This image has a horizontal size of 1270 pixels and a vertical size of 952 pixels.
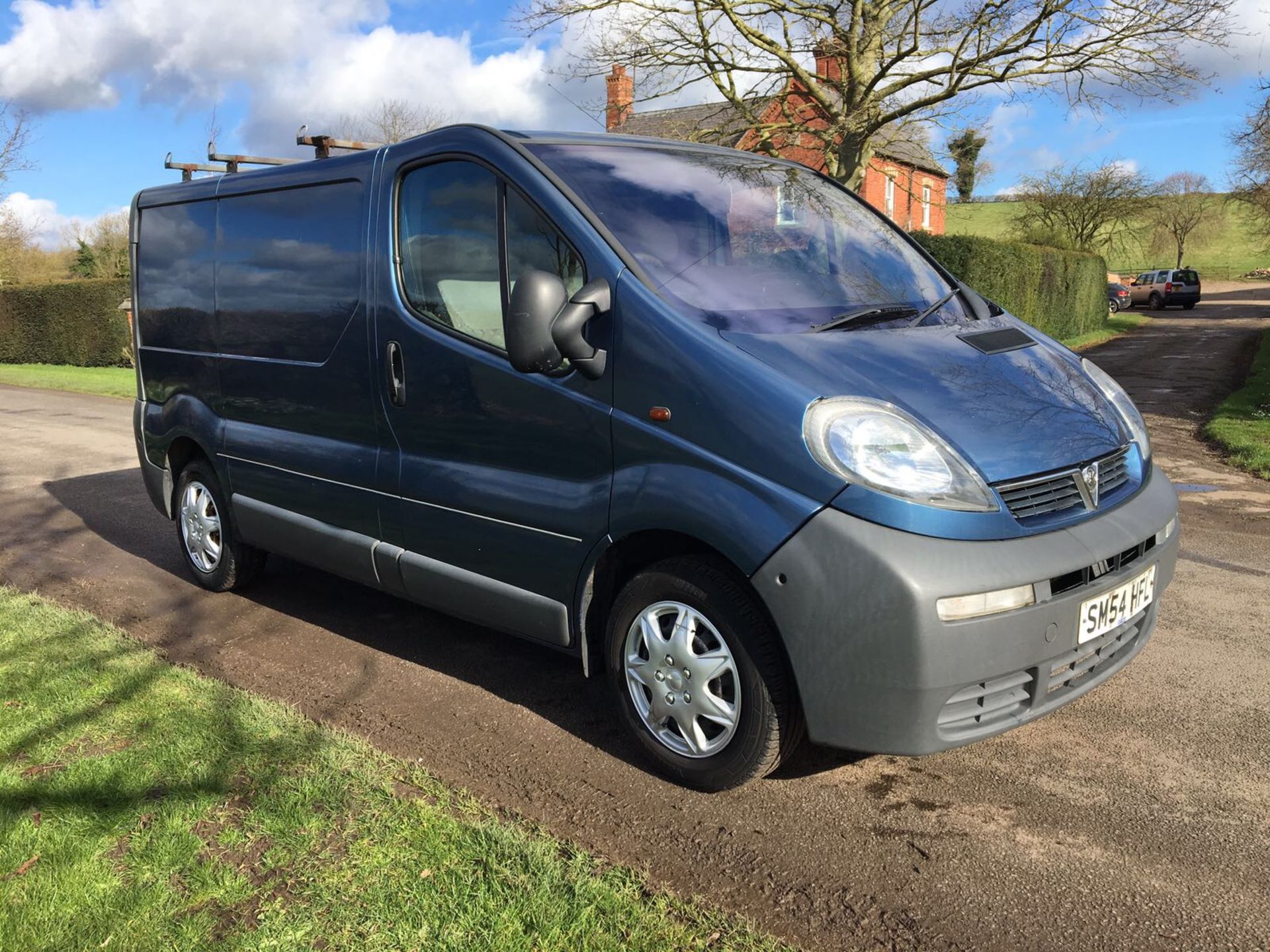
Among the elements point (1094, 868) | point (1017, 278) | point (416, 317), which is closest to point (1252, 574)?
point (1094, 868)

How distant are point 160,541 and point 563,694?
3.98 meters

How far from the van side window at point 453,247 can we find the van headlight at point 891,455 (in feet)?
4.34

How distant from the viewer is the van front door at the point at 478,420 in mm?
3455

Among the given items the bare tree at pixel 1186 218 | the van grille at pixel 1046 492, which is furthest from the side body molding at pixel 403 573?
the bare tree at pixel 1186 218

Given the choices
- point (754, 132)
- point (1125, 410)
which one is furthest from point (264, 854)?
point (754, 132)

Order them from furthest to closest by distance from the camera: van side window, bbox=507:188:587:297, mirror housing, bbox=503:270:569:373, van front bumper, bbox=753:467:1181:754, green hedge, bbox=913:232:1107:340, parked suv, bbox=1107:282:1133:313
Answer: parked suv, bbox=1107:282:1133:313 → green hedge, bbox=913:232:1107:340 → van side window, bbox=507:188:587:297 → mirror housing, bbox=503:270:569:373 → van front bumper, bbox=753:467:1181:754

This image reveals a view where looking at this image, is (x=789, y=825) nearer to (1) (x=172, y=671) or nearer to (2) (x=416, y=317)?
(2) (x=416, y=317)

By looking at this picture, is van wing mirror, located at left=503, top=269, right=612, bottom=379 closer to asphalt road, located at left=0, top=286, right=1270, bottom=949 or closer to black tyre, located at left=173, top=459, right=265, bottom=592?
asphalt road, located at left=0, top=286, right=1270, bottom=949

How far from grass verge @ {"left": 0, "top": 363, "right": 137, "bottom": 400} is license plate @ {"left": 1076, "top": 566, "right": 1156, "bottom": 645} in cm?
1640

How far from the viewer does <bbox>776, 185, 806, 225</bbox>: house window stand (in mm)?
3971

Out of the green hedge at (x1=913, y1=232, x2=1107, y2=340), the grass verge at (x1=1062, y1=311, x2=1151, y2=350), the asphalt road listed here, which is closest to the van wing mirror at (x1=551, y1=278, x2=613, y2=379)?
the asphalt road

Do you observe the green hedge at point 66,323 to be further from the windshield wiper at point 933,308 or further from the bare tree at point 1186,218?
the bare tree at point 1186,218

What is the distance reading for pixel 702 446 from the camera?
3072 millimetres

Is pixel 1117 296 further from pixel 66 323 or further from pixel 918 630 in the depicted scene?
pixel 918 630
